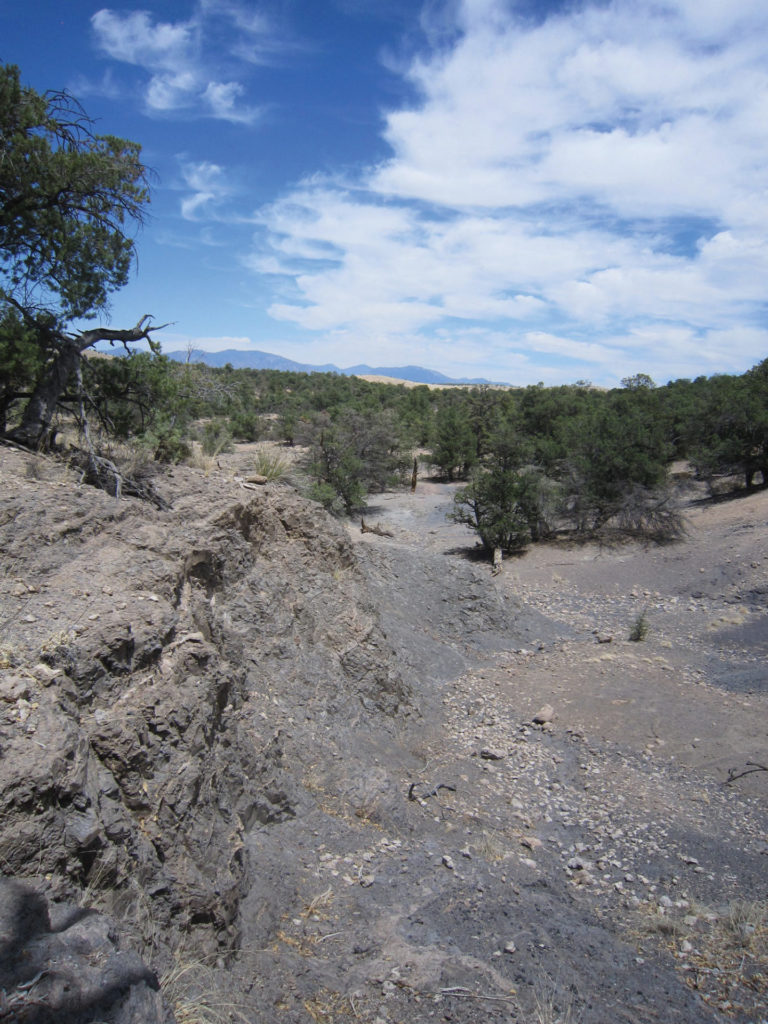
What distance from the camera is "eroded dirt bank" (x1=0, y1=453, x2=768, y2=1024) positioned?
2.82 meters

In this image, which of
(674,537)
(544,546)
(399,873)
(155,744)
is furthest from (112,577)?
(674,537)

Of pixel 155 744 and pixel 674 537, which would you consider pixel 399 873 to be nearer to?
pixel 155 744

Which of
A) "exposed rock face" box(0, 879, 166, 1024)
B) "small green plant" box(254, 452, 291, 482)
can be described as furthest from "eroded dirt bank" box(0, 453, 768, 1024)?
"small green plant" box(254, 452, 291, 482)

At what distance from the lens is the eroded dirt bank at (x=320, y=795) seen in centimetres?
282

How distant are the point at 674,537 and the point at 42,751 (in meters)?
15.8

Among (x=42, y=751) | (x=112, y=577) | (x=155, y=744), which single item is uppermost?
(x=112, y=577)

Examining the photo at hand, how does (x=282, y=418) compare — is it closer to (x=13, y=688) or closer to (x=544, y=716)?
(x=544, y=716)

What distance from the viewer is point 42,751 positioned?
8.84 ft

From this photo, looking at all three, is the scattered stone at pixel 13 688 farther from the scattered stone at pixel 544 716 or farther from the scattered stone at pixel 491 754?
the scattered stone at pixel 544 716

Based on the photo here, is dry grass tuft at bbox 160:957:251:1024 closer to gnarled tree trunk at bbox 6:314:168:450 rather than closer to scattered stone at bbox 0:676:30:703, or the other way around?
scattered stone at bbox 0:676:30:703

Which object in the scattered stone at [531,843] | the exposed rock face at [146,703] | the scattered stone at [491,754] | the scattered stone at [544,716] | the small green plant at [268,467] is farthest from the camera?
the small green plant at [268,467]

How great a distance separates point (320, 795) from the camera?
4961mm

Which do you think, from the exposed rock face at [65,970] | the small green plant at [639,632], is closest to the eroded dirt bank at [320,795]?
the exposed rock face at [65,970]

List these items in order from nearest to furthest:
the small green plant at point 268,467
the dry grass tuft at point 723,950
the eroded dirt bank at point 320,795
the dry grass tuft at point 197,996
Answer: the dry grass tuft at point 197,996 → the eroded dirt bank at point 320,795 → the dry grass tuft at point 723,950 → the small green plant at point 268,467
